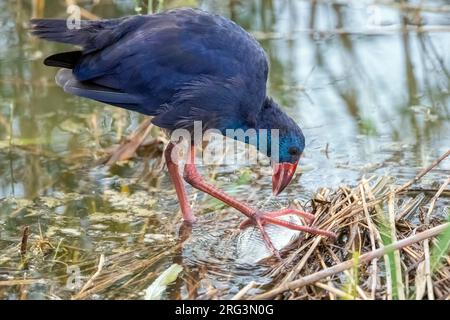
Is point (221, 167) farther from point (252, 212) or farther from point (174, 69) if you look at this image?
point (174, 69)

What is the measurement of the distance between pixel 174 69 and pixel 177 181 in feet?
1.99

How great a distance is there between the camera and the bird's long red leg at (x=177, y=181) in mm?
4172

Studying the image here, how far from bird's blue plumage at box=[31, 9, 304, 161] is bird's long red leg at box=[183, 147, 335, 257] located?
0.32 meters

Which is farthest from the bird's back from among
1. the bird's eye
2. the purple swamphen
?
the bird's eye

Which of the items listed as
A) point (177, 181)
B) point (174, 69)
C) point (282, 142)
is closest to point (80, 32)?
point (174, 69)

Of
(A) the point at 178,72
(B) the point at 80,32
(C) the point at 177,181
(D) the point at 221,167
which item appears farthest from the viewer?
(D) the point at 221,167

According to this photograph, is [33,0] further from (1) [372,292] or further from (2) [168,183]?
(1) [372,292]

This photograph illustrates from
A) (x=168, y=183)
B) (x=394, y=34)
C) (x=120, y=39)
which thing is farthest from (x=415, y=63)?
(x=120, y=39)

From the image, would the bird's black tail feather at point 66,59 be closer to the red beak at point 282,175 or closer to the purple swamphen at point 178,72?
the purple swamphen at point 178,72

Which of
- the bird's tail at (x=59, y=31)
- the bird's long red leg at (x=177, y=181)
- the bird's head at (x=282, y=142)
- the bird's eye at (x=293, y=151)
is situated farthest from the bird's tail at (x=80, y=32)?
the bird's eye at (x=293, y=151)

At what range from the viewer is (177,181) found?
4258 millimetres

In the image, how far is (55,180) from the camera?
466cm

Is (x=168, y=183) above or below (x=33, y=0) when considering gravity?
below

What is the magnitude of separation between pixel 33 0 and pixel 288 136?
118 inches
